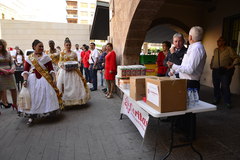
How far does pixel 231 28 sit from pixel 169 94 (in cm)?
587

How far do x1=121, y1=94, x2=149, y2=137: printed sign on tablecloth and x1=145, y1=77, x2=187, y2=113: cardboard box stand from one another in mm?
631

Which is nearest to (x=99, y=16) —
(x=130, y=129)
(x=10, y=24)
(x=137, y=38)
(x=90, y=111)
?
(x=137, y=38)

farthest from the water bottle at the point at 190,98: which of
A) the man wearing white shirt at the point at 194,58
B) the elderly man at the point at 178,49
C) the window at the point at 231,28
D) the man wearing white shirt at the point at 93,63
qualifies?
the window at the point at 231,28

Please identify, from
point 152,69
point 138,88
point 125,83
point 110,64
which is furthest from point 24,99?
point 152,69

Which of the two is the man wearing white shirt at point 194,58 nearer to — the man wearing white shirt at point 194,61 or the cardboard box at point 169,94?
the man wearing white shirt at point 194,61

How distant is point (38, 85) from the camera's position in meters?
3.45

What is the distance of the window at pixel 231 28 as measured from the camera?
19.0ft

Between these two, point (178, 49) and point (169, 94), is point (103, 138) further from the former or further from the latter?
point (178, 49)

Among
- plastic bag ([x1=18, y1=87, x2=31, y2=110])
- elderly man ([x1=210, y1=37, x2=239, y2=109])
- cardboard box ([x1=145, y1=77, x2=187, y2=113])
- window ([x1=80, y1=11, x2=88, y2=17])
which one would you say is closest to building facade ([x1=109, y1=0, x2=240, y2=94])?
elderly man ([x1=210, y1=37, x2=239, y2=109])

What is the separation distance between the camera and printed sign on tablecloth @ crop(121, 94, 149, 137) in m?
2.53

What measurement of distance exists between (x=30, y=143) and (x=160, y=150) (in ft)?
6.89

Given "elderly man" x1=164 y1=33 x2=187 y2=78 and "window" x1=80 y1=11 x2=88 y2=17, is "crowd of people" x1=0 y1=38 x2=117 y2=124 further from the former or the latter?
"window" x1=80 y1=11 x2=88 y2=17

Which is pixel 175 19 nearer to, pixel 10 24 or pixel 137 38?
pixel 137 38

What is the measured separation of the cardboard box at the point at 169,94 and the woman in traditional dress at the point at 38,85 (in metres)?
2.47
